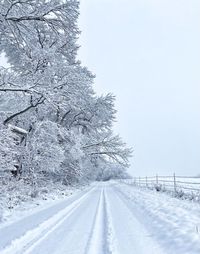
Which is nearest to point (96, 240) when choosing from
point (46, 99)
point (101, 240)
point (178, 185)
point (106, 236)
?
point (101, 240)

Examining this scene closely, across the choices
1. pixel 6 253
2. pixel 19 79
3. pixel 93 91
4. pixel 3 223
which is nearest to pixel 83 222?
pixel 3 223

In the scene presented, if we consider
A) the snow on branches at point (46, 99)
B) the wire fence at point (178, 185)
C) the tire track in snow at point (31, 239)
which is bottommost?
the tire track in snow at point (31, 239)

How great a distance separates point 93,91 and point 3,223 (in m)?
20.6

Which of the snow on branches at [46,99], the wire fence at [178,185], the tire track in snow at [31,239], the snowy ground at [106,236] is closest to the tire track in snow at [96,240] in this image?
the snowy ground at [106,236]

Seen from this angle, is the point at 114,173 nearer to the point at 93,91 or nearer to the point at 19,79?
the point at 93,91

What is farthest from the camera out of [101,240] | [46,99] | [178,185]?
[178,185]

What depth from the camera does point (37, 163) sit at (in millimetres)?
19016

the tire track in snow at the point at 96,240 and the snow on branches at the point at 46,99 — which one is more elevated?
the snow on branches at the point at 46,99

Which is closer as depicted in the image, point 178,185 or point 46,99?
point 46,99

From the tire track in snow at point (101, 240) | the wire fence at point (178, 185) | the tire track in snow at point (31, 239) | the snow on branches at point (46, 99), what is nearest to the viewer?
the tire track in snow at point (101, 240)

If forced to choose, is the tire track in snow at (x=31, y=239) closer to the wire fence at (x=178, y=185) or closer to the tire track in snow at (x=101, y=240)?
the tire track in snow at (x=101, y=240)

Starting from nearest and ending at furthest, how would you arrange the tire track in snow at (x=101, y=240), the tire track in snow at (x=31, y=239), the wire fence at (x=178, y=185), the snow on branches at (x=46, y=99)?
the tire track in snow at (x=101, y=240) → the tire track in snow at (x=31, y=239) → the snow on branches at (x=46, y=99) → the wire fence at (x=178, y=185)

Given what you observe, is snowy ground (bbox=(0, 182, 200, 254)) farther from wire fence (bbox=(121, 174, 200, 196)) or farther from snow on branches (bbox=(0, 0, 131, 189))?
wire fence (bbox=(121, 174, 200, 196))

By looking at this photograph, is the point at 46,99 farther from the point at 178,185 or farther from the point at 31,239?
the point at 178,185
